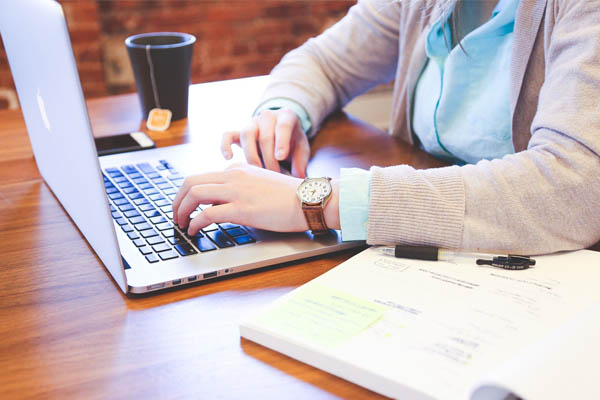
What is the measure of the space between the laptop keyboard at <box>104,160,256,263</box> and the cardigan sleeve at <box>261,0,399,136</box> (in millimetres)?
303

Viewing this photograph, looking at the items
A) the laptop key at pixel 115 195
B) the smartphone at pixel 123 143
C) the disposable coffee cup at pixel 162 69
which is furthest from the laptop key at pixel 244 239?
the disposable coffee cup at pixel 162 69

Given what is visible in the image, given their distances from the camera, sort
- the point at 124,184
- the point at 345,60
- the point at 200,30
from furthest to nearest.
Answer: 1. the point at 200,30
2. the point at 345,60
3. the point at 124,184

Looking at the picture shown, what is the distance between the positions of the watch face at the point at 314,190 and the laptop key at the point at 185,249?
14 centimetres

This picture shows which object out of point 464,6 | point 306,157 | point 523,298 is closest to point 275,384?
point 523,298

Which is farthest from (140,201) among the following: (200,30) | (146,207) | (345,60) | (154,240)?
(200,30)

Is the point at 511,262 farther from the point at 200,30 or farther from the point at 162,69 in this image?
the point at 200,30

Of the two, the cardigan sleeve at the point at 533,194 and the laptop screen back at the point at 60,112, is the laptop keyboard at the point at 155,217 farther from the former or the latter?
the cardigan sleeve at the point at 533,194

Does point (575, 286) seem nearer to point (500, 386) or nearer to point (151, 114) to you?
point (500, 386)

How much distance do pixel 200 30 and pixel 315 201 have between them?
1969 mm

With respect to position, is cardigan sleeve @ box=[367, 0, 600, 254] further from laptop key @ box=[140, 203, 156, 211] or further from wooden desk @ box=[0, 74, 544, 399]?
laptop key @ box=[140, 203, 156, 211]

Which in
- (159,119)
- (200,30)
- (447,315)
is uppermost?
(200,30)

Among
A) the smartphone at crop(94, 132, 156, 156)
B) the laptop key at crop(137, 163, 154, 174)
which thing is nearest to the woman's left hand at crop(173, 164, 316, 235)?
the laptop key at crop(137, 163, 154, 174)

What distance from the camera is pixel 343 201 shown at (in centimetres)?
76

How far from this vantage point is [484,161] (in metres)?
0.80
